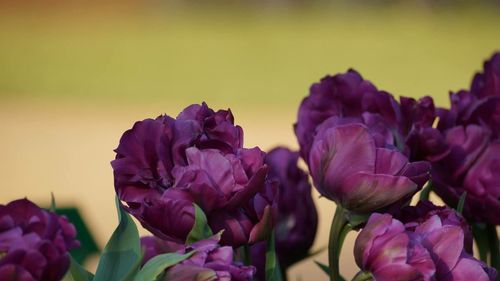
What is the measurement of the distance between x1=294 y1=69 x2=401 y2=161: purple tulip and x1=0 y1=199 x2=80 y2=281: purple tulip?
15 centimetres

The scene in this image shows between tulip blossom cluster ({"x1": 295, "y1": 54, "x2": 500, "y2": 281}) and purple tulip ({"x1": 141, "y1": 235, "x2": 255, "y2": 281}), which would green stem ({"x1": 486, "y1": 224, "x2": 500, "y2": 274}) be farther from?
purple tulip ({"x1": 141, "y1": 235, "x2": 255, "y2": 281})

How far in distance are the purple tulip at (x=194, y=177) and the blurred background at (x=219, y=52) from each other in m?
5.77

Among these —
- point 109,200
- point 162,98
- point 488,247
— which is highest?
point 488,247

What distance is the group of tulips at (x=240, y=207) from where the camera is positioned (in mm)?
293

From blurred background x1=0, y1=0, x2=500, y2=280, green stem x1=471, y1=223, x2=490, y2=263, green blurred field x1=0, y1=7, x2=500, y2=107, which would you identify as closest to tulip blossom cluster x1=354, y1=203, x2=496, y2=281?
green stem x1=471, y1=223, x2=490, y2=263

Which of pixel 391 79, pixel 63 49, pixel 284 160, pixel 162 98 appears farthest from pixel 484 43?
pixel 284 160

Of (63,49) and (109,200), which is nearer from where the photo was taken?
(109,200)

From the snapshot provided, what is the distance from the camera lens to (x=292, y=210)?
18.3 inches

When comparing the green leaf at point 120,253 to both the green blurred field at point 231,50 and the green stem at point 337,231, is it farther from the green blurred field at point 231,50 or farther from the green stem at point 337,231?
the green blurred field at point 231,50

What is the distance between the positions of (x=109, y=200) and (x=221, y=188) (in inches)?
154

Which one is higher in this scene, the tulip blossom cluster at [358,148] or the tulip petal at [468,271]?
the tulip blossom cluster at [358,148]

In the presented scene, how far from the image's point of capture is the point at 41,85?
8.05m

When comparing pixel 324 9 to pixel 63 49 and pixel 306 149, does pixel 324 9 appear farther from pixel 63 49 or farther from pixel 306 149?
pixel 306 149

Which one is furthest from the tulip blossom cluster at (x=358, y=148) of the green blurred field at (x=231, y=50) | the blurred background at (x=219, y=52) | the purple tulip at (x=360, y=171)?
the green blurred field at (x=231, y=50)
